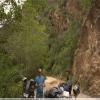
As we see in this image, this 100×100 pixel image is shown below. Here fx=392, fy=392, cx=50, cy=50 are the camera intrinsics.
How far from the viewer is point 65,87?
55.8ft

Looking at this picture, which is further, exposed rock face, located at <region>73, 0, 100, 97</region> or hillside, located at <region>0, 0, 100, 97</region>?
exposed rock face, located at <region>73, 0, 100, 97</region>

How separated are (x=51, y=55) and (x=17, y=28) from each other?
34545 mm

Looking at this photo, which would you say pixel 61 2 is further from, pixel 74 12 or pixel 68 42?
pixel 68 42

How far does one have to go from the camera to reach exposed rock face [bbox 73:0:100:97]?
97.2ft

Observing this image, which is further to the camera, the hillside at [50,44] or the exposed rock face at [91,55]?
the exposed rock face at [91,55]

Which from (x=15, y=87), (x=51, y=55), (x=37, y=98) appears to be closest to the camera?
(x=37, y=98)

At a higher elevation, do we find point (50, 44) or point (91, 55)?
point (50, 44)

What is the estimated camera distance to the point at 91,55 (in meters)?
31.6

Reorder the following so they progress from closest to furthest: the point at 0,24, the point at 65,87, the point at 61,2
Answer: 1. the point at 0,24
2. the point at 65,87
3. the point at 61,2

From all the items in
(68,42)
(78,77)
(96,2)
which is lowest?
(78,77)

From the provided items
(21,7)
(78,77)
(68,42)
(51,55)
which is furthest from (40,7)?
(51,55)

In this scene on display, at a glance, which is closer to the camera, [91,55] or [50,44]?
[91,55]

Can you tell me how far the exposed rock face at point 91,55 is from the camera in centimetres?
2962

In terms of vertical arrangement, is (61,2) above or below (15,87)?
above
